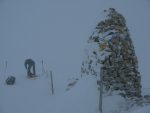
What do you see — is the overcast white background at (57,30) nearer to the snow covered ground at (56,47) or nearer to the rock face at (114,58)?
the snow covered ground at (56,47)

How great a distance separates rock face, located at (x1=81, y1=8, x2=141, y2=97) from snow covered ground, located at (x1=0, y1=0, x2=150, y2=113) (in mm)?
397

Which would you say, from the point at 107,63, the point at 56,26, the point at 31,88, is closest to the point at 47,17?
the point at 56,26

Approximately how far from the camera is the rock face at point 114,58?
13.5 m

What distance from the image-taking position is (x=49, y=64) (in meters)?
33.7

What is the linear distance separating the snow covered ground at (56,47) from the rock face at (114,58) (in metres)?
0.40

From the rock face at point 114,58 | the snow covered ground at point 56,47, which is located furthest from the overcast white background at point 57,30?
the rock face at point 114,58

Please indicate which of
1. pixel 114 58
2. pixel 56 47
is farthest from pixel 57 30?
pixel 114 58

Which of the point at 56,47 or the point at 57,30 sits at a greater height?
the point at 57,30

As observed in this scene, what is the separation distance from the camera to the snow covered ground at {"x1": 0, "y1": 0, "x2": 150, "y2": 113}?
14.3m

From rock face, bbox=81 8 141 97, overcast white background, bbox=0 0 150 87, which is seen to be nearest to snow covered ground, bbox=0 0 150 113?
overcast white background, bbox=0 0 150 87

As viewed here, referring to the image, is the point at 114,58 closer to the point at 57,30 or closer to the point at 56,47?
the point at 56,47

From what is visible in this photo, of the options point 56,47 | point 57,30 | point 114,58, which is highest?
point 57,30

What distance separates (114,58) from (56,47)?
95.5 feet

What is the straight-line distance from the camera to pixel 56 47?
1679 inches
